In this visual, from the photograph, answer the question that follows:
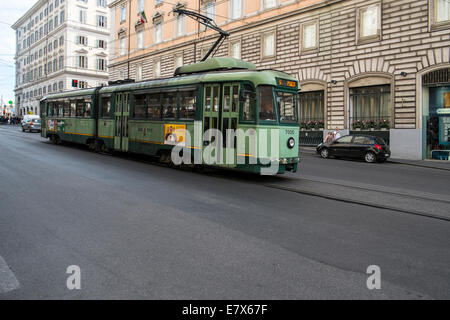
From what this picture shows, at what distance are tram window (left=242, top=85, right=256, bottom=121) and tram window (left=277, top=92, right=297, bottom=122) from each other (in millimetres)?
791

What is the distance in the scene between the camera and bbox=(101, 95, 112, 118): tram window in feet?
57.8

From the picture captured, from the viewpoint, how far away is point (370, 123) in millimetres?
22953

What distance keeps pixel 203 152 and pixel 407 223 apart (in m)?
6.91

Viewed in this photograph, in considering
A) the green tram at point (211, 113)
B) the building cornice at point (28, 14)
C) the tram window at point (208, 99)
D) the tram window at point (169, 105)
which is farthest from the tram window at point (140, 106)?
the building cornice at point (28, 14)

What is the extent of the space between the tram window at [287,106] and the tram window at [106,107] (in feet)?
30.2

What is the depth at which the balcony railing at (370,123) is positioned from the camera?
73.1 ft

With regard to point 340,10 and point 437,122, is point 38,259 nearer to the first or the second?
point 437,122

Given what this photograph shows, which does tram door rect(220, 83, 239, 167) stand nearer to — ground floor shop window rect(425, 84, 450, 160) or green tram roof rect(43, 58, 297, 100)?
green tram roof rect(43, 58, 297, 100)

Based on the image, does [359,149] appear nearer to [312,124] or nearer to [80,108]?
[312,124]

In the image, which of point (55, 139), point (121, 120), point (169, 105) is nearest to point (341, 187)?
point (169, 105)

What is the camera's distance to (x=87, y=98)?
19.5 meters

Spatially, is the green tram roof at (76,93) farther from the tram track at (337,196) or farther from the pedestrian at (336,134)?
the pedestrian at (336,134)

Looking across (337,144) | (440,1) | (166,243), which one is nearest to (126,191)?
(166,243)

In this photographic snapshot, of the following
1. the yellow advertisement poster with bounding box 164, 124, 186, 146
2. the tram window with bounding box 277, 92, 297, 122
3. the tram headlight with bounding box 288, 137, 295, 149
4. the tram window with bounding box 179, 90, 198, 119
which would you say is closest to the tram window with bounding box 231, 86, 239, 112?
the tram window with bounding box 277, 92, 297, 122
